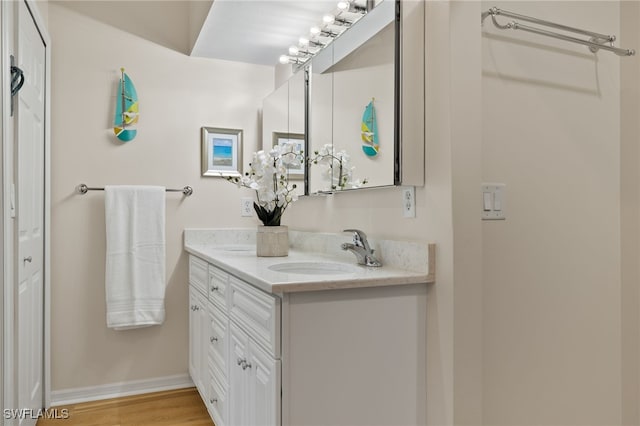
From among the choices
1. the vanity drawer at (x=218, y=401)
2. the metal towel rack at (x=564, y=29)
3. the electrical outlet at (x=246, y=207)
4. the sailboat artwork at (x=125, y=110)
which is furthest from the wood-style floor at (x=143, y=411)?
the metal towel rack at (x=564, y=29)

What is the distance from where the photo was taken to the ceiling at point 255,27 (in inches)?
86.6

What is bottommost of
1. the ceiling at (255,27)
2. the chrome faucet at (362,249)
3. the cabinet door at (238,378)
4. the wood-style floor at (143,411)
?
the wood-style floor at (143,411)

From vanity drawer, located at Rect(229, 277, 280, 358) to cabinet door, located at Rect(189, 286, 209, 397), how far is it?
2.01ft

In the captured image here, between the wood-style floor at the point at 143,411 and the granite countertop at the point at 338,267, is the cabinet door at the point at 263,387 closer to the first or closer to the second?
the granite countertop at the point at 338,267

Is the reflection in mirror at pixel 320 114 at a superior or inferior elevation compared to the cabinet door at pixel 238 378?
superior

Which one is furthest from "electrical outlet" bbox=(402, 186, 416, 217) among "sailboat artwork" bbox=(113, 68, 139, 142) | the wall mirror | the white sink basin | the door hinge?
"sailboat artwork" bbox=(113, 68, 139, 142)

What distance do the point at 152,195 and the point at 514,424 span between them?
2.10 m

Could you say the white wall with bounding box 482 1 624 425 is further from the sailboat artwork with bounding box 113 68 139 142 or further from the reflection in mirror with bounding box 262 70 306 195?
the sailboat artwork with bounding box 113 68 139 142

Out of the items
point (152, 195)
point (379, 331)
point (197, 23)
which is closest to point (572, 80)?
point (379, 331)

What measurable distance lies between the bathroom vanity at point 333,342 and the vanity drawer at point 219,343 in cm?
12

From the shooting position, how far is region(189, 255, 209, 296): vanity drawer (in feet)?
7.58

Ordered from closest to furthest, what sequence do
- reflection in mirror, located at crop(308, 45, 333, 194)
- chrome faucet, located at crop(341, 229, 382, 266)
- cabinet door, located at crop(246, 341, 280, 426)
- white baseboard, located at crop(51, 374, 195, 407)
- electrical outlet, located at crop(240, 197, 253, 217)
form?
cabinet door, located at crop(246, 341, 280, 426)
chrome faucet, located at crop(341, 229, 382, 266)
reflection in mirror, located at crop(308, 45, 333, 194)
white baseboard, located at crop(51, 374, 195, 407)
electrical outlet, located at crop(240, 197, 253, 217)

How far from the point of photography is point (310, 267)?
191 centimetres

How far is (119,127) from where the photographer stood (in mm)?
2654
